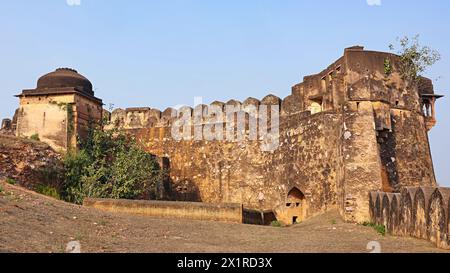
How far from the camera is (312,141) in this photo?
16266 mm

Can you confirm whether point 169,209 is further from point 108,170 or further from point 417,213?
point 417,213

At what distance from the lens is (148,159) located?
1836cm

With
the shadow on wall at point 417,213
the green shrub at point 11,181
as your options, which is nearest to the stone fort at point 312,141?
the shadow on wall at point 417,213

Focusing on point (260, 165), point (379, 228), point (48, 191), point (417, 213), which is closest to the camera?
point (417, 213)

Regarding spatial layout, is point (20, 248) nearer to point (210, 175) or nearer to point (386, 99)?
point (386, 99)

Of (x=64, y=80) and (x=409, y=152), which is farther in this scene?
(x=64, y=80)

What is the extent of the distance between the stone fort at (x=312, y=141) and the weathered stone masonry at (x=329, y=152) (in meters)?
0.03

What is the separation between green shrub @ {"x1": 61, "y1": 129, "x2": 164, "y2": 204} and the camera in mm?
15445

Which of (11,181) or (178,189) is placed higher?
(11,181)

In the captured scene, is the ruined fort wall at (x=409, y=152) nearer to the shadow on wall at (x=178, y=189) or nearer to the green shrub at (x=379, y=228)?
the green shrub at (x=379, y=228)

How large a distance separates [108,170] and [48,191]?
207 cm

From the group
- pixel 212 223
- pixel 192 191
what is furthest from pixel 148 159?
pixel 212 223

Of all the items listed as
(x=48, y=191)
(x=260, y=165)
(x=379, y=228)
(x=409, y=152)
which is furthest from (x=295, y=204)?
(x=48, y=191)

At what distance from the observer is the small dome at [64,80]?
55.7 feet
